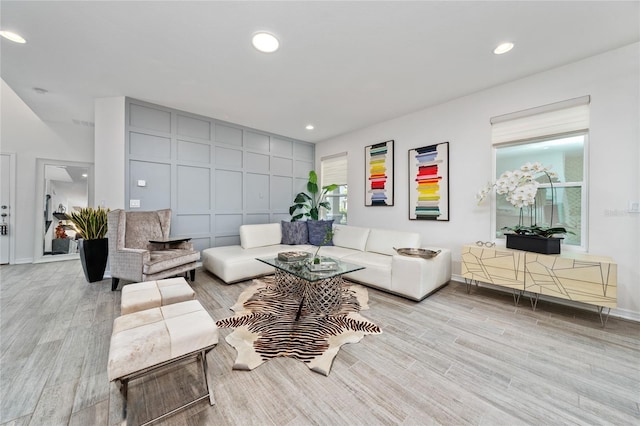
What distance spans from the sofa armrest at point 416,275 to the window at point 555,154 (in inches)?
42.1

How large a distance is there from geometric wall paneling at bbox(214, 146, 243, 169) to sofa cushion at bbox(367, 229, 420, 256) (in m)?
2.88

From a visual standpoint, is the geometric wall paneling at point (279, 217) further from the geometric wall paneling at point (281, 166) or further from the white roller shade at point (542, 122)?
the white roller shade at point (542, 122)

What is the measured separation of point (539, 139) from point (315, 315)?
11.0 feet

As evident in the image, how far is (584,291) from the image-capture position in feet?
6.98

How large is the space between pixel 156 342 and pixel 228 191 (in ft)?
11.6

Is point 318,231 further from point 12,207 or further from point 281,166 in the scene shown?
point 12,207

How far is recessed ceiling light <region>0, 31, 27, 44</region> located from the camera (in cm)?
209

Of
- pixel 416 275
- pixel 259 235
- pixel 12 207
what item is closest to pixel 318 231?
pixel 259 235

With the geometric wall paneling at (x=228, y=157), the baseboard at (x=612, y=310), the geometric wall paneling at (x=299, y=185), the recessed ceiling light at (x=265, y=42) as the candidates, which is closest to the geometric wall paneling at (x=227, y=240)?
the geometric wall paneling at (x=228, y=157)

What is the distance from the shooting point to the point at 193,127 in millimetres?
3936

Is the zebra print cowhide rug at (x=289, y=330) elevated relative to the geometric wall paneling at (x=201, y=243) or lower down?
lower down

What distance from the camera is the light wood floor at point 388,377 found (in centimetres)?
122

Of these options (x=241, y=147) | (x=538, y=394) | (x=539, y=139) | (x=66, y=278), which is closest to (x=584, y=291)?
(x=538, y=394)

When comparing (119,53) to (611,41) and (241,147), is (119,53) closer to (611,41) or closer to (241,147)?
(241,147)
